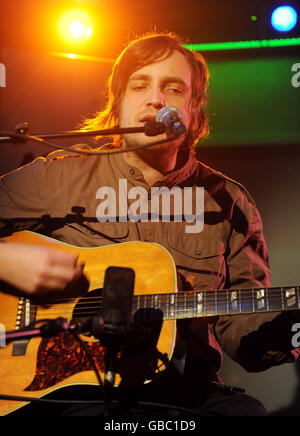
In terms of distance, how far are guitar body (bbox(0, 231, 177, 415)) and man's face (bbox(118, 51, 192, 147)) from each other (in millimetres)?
723

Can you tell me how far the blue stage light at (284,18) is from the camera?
261cm

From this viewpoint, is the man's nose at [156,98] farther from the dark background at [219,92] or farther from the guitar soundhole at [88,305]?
the guitar soundhole at [88,305]

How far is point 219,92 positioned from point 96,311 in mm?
1466

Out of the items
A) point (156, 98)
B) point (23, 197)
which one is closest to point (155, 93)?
point (156, 98)

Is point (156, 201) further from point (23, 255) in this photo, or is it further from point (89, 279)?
point (23, 255)

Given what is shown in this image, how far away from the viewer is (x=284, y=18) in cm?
262

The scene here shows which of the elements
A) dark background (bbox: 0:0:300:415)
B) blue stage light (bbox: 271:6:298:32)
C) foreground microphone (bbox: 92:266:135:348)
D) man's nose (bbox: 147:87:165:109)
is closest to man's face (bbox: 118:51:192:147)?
man's nose (bbox: 147:87:165:109)

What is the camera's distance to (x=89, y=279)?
191cm

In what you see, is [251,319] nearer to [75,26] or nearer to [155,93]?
[155,93]

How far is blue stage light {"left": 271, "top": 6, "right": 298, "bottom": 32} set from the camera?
261 centimetres

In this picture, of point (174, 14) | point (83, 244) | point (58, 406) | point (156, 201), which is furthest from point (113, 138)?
point (58, 406)

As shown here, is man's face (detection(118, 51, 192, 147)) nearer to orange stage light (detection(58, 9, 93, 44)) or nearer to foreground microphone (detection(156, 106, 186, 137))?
orange stage light (detection(58, 9, 93, 44))

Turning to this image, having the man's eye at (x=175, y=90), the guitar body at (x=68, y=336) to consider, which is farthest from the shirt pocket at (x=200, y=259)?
the man's eye at (x=175, y=90)

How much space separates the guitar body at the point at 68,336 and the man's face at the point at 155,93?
0.72 meters
